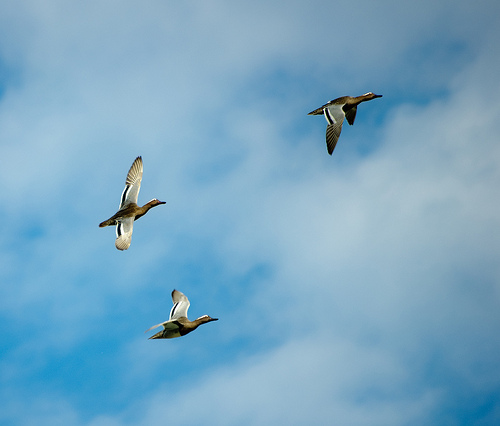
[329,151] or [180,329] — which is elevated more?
[329,151]

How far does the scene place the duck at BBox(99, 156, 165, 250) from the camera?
96.7ft

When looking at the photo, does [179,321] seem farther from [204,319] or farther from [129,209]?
[129,209]

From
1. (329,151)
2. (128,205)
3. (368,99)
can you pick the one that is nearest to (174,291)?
(128,205)

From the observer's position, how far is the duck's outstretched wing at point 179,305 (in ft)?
90.2

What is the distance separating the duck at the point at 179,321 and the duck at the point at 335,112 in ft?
29.1

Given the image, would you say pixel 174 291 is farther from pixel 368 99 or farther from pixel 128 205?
pixel 368 99

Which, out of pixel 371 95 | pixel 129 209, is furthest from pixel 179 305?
pixel 371 95

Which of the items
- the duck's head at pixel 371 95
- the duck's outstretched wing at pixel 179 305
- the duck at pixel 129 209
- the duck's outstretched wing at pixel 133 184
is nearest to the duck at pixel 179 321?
the duck's outstretched wing at pixel 179 305

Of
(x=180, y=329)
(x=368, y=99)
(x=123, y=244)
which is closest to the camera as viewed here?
(x=180, y=329)

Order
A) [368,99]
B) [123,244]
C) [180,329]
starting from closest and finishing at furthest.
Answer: [180,329] < [123,244] < [368,99]

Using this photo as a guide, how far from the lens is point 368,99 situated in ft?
103

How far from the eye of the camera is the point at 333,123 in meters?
29.5

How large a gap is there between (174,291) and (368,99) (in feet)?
41.6

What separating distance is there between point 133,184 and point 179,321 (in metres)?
7.58
